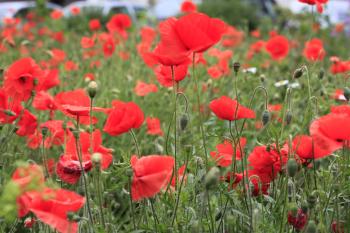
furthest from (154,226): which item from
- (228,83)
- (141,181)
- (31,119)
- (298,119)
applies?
(228,83)

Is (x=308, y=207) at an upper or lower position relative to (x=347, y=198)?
upper

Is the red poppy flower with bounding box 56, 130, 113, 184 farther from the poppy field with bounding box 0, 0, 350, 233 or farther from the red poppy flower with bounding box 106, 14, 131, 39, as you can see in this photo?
the red poppy flower with bounding box 106, 14, 131, 39

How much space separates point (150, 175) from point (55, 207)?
306mm

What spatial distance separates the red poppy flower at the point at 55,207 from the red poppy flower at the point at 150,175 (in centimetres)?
22

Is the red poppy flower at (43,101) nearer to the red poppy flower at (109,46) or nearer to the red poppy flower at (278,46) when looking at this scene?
the red poppy flower at (109,46)

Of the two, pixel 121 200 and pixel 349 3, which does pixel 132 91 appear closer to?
pixel 121 200

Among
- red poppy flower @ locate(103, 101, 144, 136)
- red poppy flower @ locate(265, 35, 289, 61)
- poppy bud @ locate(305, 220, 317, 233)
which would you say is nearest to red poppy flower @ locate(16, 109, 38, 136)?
red poppy flower @ locate(103, 101, 144, 136)

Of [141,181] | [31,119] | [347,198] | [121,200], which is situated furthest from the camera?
[121,200]

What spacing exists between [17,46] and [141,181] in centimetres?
484

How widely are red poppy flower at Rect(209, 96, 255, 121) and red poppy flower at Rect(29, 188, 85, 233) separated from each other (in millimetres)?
550

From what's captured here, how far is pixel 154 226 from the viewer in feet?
6.01

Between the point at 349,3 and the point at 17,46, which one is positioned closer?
the point at 17,46

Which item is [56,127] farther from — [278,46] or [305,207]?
[278,46]

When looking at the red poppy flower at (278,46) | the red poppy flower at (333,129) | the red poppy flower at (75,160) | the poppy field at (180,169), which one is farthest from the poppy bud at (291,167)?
the red poppy flower at (278,46)
